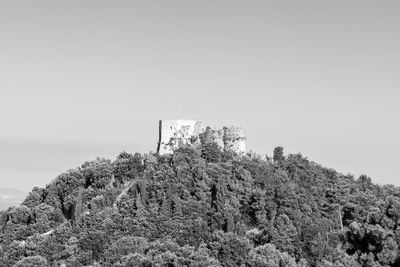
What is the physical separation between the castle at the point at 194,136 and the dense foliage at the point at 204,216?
6.41 feet

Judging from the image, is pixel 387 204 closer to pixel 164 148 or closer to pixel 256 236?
pixel 256 236

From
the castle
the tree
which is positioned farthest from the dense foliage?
the castle

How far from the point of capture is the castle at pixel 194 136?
334 feet

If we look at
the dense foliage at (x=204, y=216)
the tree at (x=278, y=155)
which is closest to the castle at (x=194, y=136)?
the dense foliage at (x=204, y=216)

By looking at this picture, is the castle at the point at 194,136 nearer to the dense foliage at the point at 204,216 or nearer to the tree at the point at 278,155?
the dense foliage at the point at 204,216

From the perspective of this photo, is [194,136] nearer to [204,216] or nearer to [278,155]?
[278,155]

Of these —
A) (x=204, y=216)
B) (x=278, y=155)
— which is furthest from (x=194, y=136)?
(x=204, y=216)

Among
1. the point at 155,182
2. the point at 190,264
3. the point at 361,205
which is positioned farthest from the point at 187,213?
the point at 361,205

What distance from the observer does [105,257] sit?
78312 millimetres

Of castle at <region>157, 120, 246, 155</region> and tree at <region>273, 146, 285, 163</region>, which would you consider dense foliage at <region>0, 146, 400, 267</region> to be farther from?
castle at <region>157, 120, 246, 155</region>

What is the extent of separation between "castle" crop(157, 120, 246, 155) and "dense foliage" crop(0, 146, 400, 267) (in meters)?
1.95

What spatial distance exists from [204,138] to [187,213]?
1718cm

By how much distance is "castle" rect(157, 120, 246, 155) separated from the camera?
102 metres

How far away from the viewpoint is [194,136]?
4028 inches
